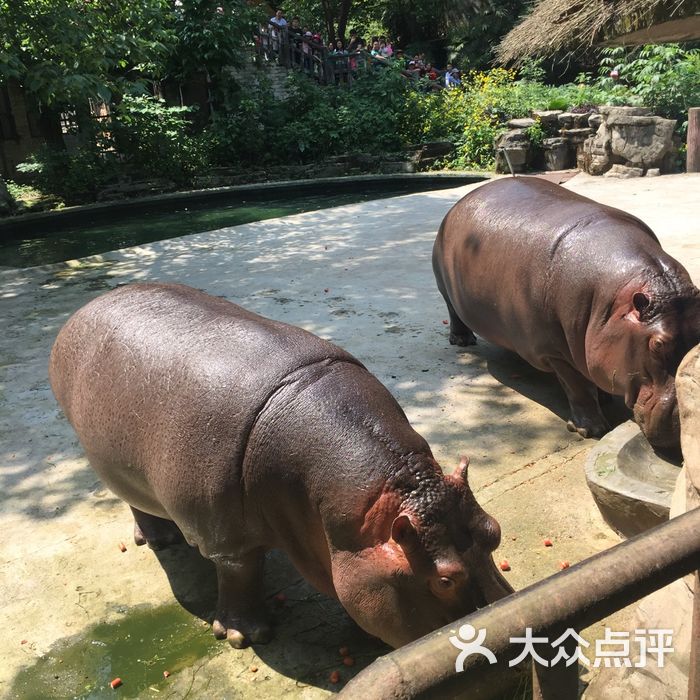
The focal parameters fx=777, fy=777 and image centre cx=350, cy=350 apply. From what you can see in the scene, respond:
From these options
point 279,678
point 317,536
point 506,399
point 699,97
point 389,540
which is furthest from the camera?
point 699,97

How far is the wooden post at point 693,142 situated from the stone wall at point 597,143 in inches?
10.3

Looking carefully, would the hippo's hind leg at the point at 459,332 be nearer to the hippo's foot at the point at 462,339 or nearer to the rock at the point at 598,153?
the hippo's foot at the point at 462,339

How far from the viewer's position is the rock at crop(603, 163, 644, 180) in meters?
13.0

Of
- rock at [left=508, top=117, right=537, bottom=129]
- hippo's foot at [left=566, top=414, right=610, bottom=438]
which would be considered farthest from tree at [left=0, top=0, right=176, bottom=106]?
rock at [left=508, top=117, right=537, bottom=129]

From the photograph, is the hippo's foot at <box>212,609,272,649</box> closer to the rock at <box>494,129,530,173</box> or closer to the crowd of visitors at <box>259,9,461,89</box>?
the rock at <box>494,129,530,173</box>

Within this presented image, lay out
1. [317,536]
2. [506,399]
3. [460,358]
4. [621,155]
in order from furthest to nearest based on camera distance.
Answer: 1. [621,155]
2. [460,358]
3. [506,399]
4. [317,536]

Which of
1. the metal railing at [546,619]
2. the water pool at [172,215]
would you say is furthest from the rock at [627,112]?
the metal railing at [546,619]

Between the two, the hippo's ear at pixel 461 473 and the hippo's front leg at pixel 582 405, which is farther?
the hippo's front leg at pixel 582 405

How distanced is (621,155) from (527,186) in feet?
29.5

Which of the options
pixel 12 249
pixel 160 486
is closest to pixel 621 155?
pixel 12 249

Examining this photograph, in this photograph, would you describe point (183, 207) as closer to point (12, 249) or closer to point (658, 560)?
point (12, 249)

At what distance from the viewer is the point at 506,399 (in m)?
5.00

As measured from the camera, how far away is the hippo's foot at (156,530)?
11.9ft

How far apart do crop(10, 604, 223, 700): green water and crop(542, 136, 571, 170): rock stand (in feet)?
45.8
